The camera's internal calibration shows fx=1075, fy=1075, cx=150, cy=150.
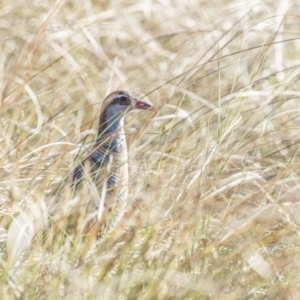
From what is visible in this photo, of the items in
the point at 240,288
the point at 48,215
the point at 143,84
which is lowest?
the point at 143,84

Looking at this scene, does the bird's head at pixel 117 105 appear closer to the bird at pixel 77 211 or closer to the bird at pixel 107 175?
the bird at pixel 107 175

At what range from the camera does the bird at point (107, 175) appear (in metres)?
3.51

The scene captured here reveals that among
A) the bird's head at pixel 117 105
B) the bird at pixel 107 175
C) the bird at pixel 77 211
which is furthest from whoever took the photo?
the bird's head at pixel 117 105

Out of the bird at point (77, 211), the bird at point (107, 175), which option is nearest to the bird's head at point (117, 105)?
the bird at point (107, 175)

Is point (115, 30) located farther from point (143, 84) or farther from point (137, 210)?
point (137, 210)

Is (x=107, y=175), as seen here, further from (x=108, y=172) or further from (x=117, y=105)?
(x=117, y=105)

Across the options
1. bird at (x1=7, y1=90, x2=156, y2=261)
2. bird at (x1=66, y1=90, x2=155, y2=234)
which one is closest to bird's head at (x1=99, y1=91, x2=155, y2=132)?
bird at (x1=66, y1=90, x2=155, y2=234)

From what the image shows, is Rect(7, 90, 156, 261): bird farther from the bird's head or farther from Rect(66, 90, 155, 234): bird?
the bird's head

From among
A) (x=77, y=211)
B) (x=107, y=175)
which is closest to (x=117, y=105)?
(x=107, y=175)

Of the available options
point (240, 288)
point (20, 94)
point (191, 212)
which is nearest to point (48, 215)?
point (191, 212)

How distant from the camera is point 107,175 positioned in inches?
146

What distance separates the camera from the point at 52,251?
3.38 m

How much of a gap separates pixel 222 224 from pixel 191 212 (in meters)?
0.12

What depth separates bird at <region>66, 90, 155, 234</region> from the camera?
3514 mm
